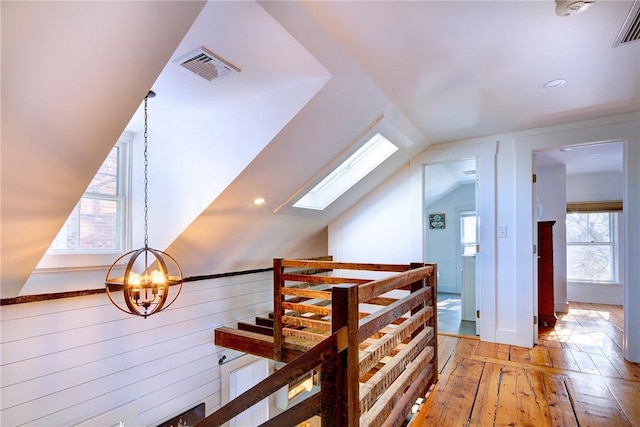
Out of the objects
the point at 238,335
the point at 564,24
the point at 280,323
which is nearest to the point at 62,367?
the point at 238,335

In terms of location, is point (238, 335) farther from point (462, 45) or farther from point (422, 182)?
point (462, 45)

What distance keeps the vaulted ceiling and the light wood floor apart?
2033 mm

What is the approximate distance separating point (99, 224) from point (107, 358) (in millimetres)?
1053

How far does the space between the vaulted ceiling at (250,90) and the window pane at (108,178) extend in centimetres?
32

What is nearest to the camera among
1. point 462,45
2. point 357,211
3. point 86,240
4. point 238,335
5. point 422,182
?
point 462,45

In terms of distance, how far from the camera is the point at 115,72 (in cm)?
129

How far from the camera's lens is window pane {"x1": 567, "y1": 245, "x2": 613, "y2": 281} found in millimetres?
5615

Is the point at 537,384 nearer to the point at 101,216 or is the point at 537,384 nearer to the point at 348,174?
the point at 348,174

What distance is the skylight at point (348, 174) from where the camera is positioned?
11.7 ft

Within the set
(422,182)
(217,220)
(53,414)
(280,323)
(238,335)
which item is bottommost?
(53,414)

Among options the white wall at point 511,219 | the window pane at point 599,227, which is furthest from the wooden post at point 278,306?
the window pane at point 599,227

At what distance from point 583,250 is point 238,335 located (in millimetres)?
6135

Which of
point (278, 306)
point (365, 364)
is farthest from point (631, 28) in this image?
point (278, 306)

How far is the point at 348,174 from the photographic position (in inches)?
148
